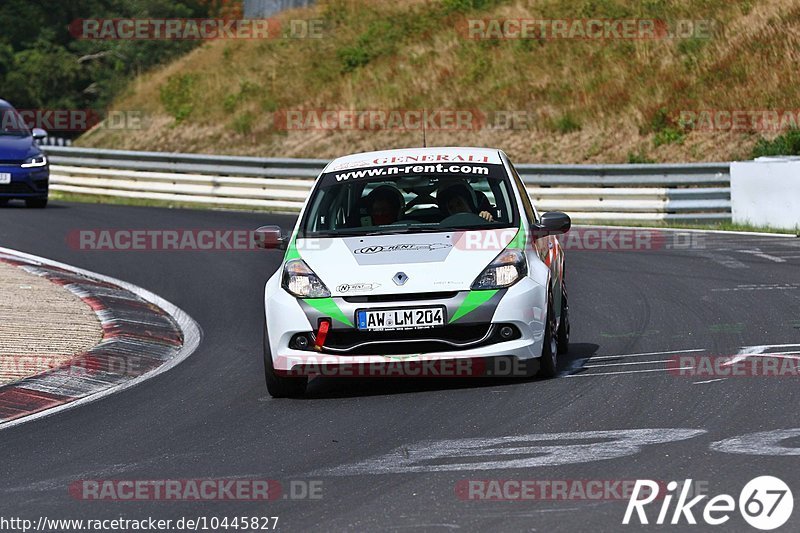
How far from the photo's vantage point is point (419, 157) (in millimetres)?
10070

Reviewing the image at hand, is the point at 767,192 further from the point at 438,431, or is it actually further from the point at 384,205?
the point at 438,431

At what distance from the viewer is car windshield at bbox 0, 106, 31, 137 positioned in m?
24.2

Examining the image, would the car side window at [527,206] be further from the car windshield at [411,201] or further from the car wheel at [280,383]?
the car wheel at [280,383]

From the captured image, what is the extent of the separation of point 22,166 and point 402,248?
15840mm

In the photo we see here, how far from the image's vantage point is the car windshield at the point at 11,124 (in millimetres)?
24156

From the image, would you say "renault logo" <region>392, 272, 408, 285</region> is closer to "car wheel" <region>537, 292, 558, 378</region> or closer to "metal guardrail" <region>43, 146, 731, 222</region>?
"car wheel" <region>537, 292, 558, 378</region>

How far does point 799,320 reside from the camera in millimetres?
10969

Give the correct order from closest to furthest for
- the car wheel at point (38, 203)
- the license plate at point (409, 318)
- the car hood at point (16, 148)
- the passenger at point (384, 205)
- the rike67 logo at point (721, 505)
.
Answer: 1. the rike67 logo at point (721, 505)
2. the license plate at point (409, 318)
3. the passenger at point (384, 205)
4. the car hood at point (16, 148)
5. the car wheel at point (38, 203)

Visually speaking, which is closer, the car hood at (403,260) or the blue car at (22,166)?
the car hood at (403,260)

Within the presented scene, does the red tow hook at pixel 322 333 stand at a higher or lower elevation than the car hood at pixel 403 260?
lower

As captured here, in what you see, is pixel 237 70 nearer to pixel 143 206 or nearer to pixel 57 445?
pixel 143 206

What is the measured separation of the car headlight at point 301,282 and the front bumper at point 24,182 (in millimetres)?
15452

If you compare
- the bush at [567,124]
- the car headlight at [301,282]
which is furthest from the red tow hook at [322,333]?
the bush at [567,124]

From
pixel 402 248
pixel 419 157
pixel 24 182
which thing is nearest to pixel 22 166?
pixel 24 182
